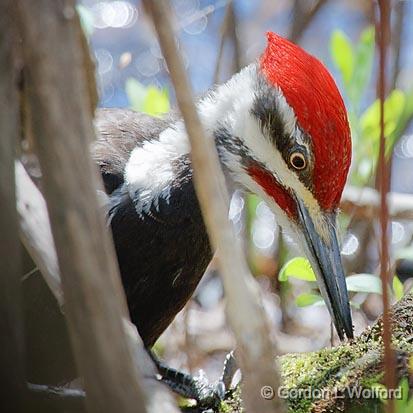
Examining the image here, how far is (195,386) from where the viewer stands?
2.17 meters

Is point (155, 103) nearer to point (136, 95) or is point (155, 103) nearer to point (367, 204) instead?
point (136, 95)

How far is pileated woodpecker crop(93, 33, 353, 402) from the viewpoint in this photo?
7.16 feet

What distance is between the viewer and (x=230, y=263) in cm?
126

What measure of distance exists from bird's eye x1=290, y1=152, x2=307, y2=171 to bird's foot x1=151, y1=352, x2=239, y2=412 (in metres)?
0.48

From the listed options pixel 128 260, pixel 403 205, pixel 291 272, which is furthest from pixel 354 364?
pixel 403 205

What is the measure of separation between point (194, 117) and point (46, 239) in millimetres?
371

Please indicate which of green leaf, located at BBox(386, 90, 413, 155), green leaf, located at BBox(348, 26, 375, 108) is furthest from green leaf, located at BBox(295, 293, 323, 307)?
green leaf, located at BBox(348, 26, 375, 108)

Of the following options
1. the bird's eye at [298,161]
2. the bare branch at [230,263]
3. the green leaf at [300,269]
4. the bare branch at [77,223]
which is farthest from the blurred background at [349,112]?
the bare branch at [77,223]

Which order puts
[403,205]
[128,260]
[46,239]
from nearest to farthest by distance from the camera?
[46,239], [128,260], [403,205]

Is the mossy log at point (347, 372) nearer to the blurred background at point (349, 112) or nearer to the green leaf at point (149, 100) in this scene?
the blurred background at point (349, 112)

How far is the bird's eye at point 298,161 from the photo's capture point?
2.23 meters

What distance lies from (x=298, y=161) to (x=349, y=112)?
592 mm

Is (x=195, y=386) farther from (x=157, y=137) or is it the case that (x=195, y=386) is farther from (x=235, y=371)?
(x=157, y=137)

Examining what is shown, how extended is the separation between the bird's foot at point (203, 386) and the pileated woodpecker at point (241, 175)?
21cm
